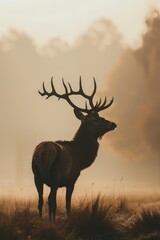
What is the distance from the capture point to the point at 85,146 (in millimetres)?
13539

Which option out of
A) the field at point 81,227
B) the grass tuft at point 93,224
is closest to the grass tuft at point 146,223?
the field at point 81,227

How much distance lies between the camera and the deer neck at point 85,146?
43.9ft

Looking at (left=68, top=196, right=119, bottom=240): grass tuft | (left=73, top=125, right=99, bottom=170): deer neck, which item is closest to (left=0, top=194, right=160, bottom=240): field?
(left=68, top=196, right=119, bottom=240): grass tuft

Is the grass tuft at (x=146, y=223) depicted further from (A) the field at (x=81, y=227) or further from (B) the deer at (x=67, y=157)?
(B) the deer at (x=67, y=157)

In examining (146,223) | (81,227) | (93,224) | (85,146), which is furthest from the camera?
(85,146)

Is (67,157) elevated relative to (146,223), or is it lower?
elevated

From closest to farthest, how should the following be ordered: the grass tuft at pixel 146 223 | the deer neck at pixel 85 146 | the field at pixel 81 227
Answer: the field at pixel 81 227, the grass tuft at pixel 146 223, the deer neck at pixel 85 146

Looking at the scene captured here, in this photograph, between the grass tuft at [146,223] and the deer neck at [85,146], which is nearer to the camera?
the grass tuft at [146,223]

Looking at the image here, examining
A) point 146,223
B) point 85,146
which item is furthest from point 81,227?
point 85,146

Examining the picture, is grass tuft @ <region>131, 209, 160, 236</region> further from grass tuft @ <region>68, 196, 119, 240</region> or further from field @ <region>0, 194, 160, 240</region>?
grass tuft @ <region>68, 196, 119, 240</region>

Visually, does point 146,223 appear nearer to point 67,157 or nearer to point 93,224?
point 93,224

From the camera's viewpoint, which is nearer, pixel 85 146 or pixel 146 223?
pixel 146 223

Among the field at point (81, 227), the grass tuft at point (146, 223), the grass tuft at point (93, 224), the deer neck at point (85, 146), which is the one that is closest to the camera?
the field at point (81, 227)

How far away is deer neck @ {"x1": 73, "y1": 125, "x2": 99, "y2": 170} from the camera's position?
13.4m
